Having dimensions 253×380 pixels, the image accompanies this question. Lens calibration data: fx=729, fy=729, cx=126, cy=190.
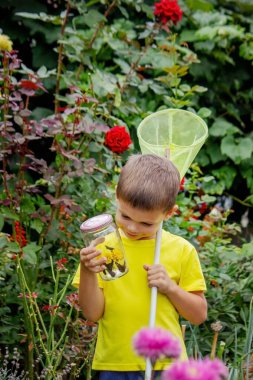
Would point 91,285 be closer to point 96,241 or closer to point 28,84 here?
point 96,241

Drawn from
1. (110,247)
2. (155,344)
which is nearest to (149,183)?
(110,247)

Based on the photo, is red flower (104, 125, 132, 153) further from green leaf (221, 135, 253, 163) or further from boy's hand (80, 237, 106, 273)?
green leaf (221, 135, 253, 163)

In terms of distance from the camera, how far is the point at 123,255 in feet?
6.52

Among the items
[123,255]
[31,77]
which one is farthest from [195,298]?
[31,77]

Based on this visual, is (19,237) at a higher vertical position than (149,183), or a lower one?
lower

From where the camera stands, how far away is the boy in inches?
75.6

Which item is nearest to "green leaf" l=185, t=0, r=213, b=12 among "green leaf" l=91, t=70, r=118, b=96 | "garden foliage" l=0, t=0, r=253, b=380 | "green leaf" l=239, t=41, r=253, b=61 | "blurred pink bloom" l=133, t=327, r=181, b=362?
"garden foliage" l=0, t=0, r=253, b=380

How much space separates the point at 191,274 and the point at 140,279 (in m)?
0.15

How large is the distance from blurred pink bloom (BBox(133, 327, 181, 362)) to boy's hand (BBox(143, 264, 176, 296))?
3.14 ft

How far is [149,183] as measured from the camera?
1.92m

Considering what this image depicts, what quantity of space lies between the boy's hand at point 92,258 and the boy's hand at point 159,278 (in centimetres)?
14

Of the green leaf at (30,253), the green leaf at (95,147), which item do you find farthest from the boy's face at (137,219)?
the green leaf at (95,147)

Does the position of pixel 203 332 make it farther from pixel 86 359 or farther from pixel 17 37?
pixel 17 37

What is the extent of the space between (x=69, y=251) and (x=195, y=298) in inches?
45.4
